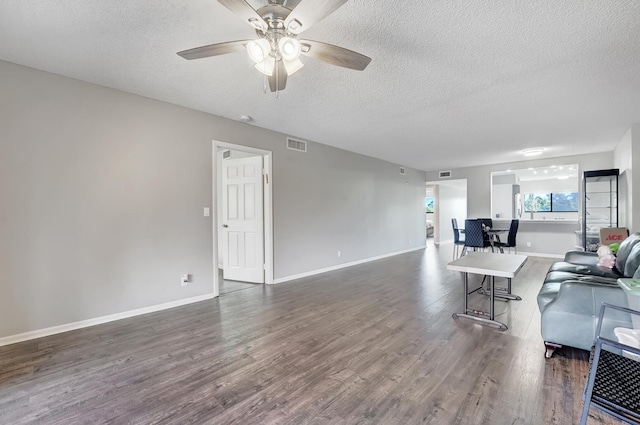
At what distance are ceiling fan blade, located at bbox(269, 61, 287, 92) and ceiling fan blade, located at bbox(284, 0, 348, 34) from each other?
345mm

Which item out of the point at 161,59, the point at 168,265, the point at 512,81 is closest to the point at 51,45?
the point at 161,59

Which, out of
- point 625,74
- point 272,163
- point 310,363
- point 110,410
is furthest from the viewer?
point 272,163

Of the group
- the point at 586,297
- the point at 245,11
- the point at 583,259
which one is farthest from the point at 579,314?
the point at 245,11

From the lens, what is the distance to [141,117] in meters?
3.23

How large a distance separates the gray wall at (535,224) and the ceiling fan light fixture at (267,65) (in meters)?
7.56

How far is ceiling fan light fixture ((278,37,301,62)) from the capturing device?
1.78 m

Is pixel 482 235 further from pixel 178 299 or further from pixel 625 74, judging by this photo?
pixel 178 299

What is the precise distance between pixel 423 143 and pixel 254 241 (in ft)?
12.2

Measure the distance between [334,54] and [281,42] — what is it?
369 millimetres

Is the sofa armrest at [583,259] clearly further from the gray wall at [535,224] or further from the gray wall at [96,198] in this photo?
the gray wall at [96,198]

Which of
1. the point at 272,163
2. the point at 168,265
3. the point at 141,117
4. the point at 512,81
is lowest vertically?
the point at 168,265

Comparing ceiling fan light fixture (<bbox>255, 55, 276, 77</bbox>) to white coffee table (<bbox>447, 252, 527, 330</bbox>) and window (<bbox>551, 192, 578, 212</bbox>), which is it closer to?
white coffee table (<bbox>447, 252, 527, 330</bbox>)

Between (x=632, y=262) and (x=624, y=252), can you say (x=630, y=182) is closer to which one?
(x=624, y=252)

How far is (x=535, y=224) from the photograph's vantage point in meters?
7.17
